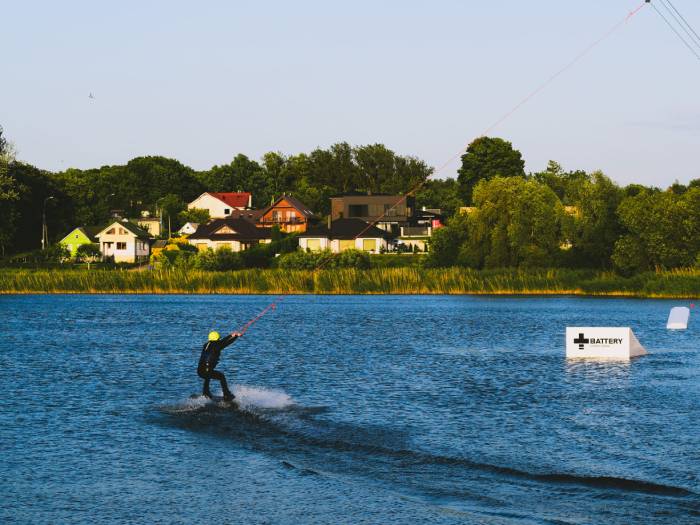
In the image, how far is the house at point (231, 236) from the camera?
167 metres

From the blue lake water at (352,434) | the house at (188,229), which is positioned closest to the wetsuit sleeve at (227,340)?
the blue lake water at (352,434)

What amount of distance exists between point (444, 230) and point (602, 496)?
93.9 m

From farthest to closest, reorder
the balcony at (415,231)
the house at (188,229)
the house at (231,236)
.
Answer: the house at (188,229) → the balcony at (415,231) → the house at (231,236)

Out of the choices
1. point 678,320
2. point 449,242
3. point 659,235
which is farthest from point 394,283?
point 678,320

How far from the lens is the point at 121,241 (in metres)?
168

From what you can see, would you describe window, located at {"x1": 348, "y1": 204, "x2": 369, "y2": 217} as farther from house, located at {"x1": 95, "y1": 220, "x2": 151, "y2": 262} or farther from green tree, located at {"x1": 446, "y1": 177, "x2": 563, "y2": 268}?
green tree, located at {"x1": 446, "y1": 177, "x2": 563, "y2": 268}

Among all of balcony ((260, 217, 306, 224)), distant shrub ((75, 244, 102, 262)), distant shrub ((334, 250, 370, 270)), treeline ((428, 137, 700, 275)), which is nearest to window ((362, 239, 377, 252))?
balcony ((260, 217, 306, 224))

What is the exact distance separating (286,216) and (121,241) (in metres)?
29.4

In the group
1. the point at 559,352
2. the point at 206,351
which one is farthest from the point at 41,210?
the point at 206,351

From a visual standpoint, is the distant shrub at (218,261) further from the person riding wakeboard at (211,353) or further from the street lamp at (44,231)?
the person riding wakeboard at (211,353)

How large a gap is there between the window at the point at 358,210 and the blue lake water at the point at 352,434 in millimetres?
129250

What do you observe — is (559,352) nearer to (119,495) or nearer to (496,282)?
(119,495)

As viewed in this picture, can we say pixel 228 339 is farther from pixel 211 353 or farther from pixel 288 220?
pixel 288 220

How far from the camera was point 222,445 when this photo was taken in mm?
27031
